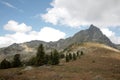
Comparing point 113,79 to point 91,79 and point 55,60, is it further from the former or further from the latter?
point 55,60

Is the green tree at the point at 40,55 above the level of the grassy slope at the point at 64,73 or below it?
above

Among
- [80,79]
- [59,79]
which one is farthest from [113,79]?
[59,79]

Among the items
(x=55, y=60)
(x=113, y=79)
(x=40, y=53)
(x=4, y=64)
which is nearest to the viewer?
(x=113, y=79)

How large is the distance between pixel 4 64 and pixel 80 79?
6383 centimetres

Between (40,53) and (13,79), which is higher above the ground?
(40,53)

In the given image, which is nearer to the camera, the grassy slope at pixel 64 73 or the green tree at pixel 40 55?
the grassy slope at pixel 64 73

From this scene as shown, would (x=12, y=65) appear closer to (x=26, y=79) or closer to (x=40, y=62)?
(x=40, y=62)

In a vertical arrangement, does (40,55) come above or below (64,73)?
above

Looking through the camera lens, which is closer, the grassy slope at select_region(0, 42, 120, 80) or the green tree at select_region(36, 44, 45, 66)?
the grassy slope at select_region(0, 42, 120, 80)

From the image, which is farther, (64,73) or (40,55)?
(40,55)

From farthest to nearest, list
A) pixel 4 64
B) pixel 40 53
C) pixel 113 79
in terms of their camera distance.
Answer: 1. pixel 4 64
2. pixel 40 53
3. pixel 113 79

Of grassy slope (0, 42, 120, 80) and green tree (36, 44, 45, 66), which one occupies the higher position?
green tree (36, 44, 45, 66)

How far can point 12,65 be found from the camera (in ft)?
332

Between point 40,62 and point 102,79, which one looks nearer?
point 102,79
